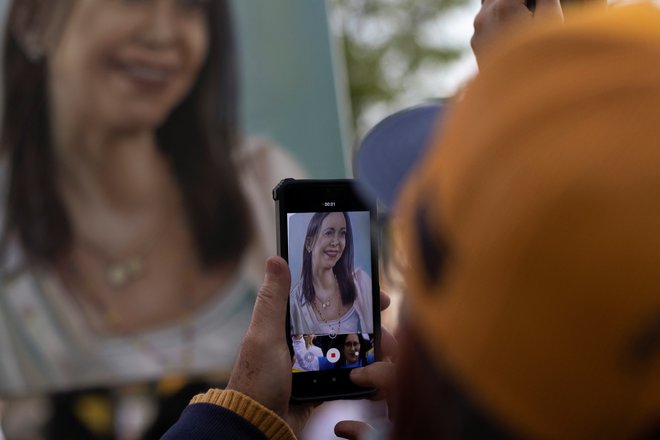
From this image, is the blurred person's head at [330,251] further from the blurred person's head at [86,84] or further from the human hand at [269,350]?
the blurred person's head at [86,84]

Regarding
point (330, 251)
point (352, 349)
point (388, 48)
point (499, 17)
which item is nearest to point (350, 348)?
point (352, 349)

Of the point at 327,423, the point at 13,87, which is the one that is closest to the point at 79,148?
the point at 13,87

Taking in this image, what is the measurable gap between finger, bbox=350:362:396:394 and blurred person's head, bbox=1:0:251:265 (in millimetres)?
2550

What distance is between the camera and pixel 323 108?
3.76 m

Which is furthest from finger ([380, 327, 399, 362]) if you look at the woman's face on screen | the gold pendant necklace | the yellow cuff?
the gold pendant necklace

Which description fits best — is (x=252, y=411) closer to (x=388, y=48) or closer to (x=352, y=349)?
(x=352, y=349)

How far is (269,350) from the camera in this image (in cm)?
102

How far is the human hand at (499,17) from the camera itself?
2.85 feet

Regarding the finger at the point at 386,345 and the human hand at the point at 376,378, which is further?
the finger at the point at 386,345

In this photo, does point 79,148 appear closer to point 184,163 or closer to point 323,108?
point 184,163

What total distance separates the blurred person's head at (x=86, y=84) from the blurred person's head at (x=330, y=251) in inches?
99.3

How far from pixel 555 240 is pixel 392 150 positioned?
59 centimetres

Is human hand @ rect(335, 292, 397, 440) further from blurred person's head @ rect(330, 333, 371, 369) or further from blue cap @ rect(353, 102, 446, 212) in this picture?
blue cap @ rect(353, 102, 446, 212)

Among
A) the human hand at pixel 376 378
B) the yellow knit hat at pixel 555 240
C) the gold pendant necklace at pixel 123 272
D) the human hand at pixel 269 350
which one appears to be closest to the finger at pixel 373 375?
the human hand at pixel 376 378
